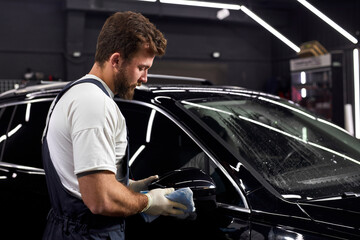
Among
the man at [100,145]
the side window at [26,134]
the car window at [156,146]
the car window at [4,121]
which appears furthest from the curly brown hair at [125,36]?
the car window at [4,121]

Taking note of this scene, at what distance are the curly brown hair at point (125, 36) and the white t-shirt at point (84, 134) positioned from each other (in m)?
0.11

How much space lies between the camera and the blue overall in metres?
1.45

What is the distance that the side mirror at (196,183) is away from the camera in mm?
1562

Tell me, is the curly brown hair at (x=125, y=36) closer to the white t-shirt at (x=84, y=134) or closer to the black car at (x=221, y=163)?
the white t-shirt at (x=84, y=134)

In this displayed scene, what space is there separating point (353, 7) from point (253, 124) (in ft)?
32.1

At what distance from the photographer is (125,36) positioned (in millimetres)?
1432

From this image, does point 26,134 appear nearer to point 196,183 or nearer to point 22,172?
point 22,172

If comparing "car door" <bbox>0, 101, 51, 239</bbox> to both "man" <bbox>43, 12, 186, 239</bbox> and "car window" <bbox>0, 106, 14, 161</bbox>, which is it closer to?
Result: "car window" <bbox>0, 106, 14, 161</bbox>

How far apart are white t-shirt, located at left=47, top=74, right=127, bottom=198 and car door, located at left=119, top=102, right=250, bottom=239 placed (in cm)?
41

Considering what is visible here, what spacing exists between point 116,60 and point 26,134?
1304mm

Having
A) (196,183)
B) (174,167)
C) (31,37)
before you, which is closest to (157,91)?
(174,167)

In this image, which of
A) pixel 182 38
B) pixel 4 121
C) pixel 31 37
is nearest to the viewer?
pixel 4 121

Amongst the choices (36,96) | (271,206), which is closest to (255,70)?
(36,96)

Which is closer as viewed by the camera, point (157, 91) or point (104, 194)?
point (104, 194)
